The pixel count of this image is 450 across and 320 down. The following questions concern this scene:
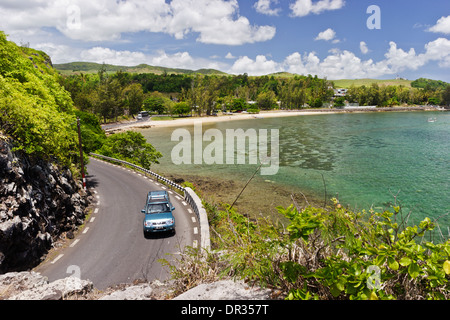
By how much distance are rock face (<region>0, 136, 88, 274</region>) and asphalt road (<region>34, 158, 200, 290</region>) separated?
3.51 feet

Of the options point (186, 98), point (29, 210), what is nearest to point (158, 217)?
point (29, 210)

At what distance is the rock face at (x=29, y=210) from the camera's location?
1277 cm

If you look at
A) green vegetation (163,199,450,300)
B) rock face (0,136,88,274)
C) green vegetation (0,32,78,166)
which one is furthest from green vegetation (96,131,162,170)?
green vegetation (163,199,450,300)

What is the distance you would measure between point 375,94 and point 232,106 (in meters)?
106

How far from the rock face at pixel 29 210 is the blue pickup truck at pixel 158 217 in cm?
556

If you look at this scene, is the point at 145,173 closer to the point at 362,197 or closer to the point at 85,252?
the point at 85,252

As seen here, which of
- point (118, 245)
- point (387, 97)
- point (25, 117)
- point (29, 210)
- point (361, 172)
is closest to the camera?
point (29, 210)

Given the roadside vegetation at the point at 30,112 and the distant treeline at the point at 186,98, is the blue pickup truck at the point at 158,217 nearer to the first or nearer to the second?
the roadside vegetation at the point at 30,112

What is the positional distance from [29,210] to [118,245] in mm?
5220

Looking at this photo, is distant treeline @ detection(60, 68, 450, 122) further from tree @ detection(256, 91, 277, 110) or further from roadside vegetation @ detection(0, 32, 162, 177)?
roadside vegetation @ detection(0, 32, 162, 177)

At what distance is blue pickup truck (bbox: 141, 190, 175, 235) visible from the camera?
56.0 feet

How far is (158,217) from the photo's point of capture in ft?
57.5

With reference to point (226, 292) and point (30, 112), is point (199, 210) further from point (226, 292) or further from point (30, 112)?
point (226, 292)

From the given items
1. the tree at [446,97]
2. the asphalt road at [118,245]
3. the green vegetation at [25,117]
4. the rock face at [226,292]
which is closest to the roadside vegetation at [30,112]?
the green vegetation at [25,117]
